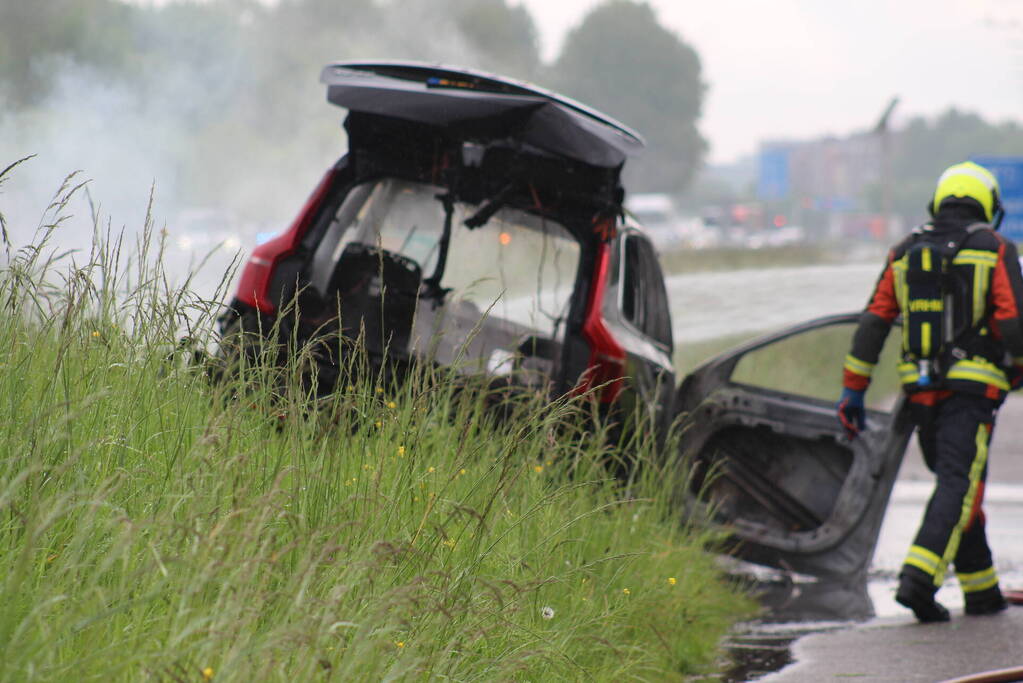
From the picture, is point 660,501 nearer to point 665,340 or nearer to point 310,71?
point 665,340

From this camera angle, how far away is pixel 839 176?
178 m

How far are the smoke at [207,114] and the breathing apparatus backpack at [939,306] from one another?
18661 mm

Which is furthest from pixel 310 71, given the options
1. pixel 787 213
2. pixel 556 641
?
pixel 787 213

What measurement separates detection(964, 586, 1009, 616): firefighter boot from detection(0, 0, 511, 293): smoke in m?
18.8

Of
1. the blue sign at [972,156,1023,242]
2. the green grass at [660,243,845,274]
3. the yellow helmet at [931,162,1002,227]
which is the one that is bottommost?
the green grass at [660,243,845,274]

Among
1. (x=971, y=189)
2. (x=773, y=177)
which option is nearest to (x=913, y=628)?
(x=971, y=189)

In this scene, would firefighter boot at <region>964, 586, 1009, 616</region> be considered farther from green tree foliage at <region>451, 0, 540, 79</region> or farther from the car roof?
green tree foliage at <region>451, 0, 540, 79</region>

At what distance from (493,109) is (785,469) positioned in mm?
2574

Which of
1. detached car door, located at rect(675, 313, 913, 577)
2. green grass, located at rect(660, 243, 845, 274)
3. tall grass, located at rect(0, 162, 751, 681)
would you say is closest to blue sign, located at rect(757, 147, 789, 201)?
green grass, located at rect(660, 243, 845, 274)

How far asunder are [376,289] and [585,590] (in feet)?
5.51

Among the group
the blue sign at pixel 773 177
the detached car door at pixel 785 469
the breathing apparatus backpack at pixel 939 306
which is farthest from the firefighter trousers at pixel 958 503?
the blue sign at pixel 773 177

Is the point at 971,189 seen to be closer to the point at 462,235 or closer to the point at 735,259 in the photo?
the point at 462,235

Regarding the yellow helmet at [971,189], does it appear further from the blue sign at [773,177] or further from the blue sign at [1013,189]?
the blue sign at [773,177]

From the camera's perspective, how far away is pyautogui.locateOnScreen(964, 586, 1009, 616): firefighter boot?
19.8 ft
